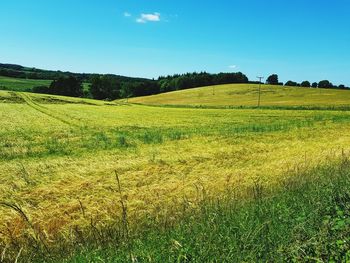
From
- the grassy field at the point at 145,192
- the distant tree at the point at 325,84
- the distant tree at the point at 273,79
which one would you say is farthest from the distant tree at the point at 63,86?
the distant tree at the point at 325,84

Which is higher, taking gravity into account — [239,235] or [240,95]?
[240,95]

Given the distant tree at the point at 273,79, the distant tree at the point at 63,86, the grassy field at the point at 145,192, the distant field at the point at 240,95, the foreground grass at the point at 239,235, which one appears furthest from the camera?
the distant tree at the point at 273,79

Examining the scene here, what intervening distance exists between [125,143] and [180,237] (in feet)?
41.8

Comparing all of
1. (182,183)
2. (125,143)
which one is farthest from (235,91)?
(182,183)

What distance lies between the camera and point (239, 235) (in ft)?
15.7

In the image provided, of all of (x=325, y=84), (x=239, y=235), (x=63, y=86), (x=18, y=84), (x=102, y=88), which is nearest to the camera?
(x=239, y=235)

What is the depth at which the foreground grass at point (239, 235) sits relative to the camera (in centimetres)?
428

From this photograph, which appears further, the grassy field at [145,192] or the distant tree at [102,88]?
the distant tree at [102,88]

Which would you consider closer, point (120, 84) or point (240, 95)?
point (240, 95)

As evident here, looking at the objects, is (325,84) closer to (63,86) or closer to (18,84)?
(63,86)

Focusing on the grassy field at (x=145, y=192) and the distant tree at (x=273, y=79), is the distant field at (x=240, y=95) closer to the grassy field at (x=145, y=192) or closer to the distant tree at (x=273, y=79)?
the distant tree at (x=273, y=79)

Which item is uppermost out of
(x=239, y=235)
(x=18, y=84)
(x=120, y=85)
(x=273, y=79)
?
(x=273, y=79)

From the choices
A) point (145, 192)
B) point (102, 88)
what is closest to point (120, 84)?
point (102, 88)

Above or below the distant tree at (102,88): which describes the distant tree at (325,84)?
above
